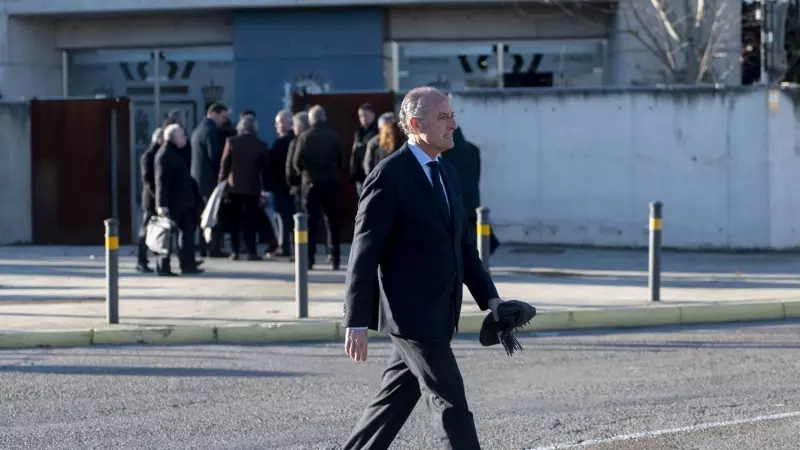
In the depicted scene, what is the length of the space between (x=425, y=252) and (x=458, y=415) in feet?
2.31

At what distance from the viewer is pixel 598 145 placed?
17.6m

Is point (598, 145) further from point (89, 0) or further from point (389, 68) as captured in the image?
point (89, 0)

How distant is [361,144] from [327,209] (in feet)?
3.24

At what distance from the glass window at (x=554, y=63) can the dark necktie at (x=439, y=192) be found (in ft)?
67.0

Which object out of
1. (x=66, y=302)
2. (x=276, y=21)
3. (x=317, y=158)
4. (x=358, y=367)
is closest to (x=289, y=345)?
(x=358, y=367)

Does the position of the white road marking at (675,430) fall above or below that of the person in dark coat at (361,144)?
below

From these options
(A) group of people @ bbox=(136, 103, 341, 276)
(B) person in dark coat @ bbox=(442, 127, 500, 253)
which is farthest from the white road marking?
(A) group of people @ bbox=(136, 103, 341, 276)

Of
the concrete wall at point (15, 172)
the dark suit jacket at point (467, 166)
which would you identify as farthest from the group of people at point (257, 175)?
the concrete wall at point (15, 172)

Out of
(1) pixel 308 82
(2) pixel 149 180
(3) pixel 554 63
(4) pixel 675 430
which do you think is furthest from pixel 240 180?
(3) pixel 554 63

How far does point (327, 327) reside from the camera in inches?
448

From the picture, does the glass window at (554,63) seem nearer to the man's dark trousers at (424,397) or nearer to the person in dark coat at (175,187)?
the person in dark coat at (175,187)

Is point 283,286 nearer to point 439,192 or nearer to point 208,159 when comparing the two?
point 208,159

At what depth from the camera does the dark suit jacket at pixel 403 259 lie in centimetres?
556

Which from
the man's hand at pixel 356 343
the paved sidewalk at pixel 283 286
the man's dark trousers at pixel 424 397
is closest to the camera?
the man's dark trousers at pixel 424 397
